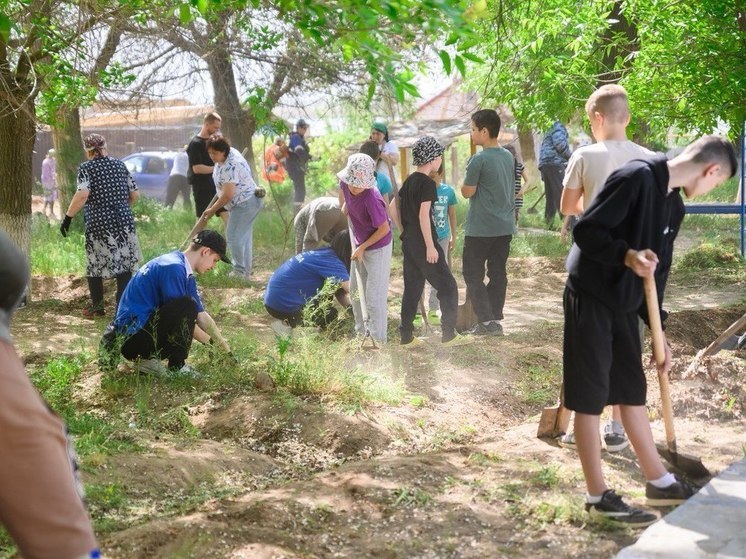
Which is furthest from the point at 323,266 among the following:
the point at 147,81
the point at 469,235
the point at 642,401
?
the point at 147,81

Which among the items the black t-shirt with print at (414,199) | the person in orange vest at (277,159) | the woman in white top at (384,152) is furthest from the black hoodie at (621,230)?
the person in orange vest at (277,159)

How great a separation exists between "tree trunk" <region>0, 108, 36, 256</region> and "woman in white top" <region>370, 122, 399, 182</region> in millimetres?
3390

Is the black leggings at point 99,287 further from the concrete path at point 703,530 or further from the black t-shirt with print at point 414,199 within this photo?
the concrete path at point 703,530

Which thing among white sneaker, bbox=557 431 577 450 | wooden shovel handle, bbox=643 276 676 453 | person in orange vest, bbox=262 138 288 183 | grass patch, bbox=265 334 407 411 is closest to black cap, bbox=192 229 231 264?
grass patch, bbox=265 334 407 411

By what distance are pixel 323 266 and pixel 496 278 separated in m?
1.59

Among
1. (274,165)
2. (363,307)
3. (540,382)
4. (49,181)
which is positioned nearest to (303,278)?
(363,307)

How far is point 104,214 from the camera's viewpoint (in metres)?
9.38

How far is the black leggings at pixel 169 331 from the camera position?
6.64 m

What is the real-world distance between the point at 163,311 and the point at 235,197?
179 inches

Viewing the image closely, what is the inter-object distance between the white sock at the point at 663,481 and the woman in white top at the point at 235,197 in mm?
7255

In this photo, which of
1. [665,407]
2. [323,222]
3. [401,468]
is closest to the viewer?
[665,407]

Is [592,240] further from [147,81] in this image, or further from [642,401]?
[147,81]

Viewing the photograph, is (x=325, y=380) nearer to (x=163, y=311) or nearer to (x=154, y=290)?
(x=163, y=311)

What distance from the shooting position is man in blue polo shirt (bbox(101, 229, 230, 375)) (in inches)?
262
